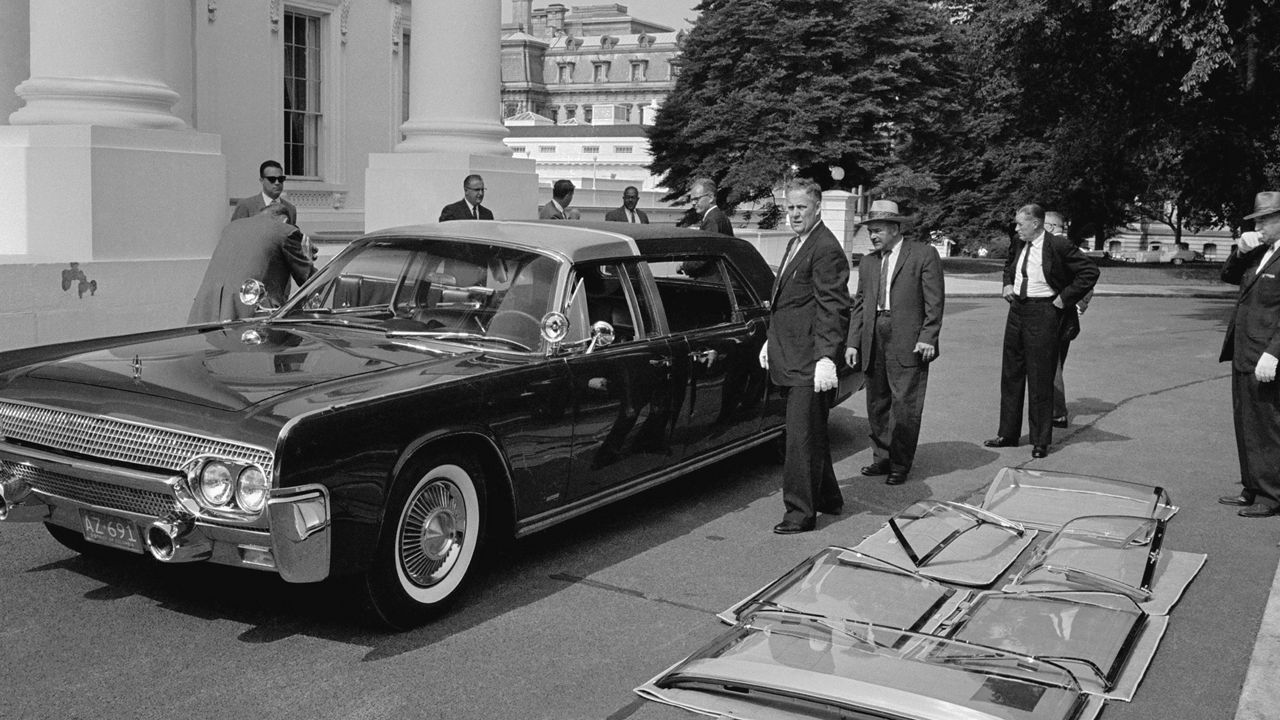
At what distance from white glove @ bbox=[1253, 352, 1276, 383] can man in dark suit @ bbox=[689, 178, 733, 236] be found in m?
6.20

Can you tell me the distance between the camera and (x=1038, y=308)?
9.80m

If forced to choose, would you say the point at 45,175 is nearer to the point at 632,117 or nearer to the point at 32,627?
the point at 32,627

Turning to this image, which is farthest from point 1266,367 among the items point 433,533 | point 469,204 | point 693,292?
point 469,204

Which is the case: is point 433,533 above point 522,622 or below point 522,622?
above

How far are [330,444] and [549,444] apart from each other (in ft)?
4.43

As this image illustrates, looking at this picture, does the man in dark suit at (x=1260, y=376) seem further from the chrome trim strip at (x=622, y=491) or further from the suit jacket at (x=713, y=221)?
the suit jacket at (x=713, y=221)

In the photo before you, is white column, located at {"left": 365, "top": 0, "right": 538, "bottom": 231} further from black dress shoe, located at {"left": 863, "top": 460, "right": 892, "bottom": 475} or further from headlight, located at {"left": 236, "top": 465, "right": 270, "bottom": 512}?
headlight, located at {"left": 236, "top": 465, "right": 270, "bottom": 512}

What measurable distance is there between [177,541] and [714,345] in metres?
3.54

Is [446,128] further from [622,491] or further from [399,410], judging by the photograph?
[399,410]

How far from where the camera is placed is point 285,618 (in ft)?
17.8

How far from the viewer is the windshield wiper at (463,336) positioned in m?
6.17

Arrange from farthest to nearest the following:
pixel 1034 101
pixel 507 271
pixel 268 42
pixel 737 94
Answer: pixel 737 94, pixel 1034 101, pixel 268 42, pixel 507 271

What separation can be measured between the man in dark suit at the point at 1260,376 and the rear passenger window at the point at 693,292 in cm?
318

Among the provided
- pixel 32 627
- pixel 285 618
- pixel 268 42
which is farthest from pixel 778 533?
pixel 268 42
